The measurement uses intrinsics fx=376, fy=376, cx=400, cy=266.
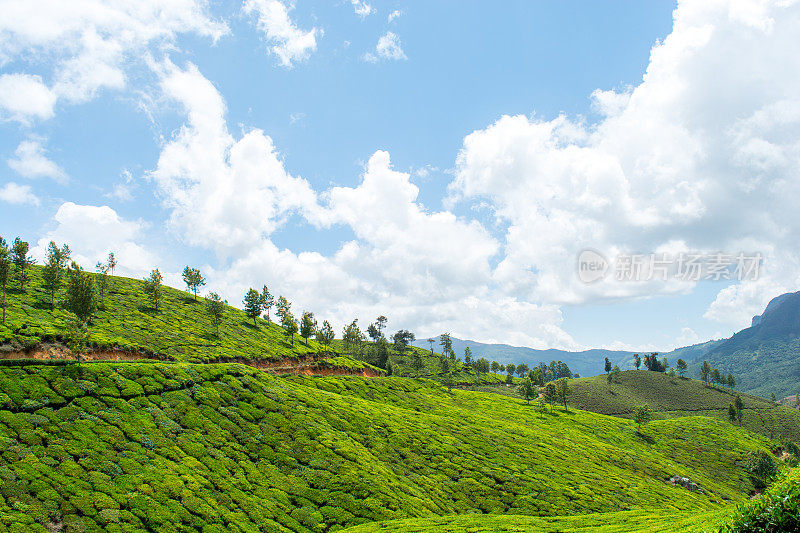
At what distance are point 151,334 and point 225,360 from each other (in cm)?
1813

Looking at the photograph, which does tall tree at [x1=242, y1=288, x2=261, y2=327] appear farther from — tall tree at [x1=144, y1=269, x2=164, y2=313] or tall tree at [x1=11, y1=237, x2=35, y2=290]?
tall tree at [x1=11, y1=237, x2=35, y2=290]

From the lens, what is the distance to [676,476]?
8400cm

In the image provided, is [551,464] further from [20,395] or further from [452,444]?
[20,395]

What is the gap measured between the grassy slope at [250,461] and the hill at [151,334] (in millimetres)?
30627

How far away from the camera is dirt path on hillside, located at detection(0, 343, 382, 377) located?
6094 centimetres

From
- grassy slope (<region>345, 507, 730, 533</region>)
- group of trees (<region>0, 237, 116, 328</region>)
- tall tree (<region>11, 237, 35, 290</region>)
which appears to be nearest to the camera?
grassy slope (<region>345, 507, 730, 533</region>)

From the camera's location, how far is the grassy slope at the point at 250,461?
30.4 m

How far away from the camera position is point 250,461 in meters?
41.5

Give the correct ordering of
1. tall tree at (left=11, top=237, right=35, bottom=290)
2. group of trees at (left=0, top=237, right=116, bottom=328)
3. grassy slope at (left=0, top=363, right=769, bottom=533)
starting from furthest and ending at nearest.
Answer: tall tree at (left=11, top=237, right=35, bottom=290) → group of trees at (left=0, top=237, right=116, bottom=328) → grassy slope at (left=0, top=363, right=769, bottom=533)

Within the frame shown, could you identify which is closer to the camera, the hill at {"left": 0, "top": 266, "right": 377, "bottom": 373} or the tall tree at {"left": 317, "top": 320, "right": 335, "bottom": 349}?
the hill at {"left": 0, "top": 266, "right": 377, "bottom": 373}

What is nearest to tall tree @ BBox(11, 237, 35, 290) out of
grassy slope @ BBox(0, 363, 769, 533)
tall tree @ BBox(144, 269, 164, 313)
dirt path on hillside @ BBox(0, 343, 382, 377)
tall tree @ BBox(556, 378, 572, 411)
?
tall tree @ BBox(144, 269, 164, 313)

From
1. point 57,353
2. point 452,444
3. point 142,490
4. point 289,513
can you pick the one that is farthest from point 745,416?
point 57,353

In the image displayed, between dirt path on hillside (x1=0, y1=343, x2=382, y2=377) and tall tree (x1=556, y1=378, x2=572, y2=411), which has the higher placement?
dirt path on hillside (x1=0, y1=343, x2=382, y2=377)

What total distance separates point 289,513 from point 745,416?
237 m
